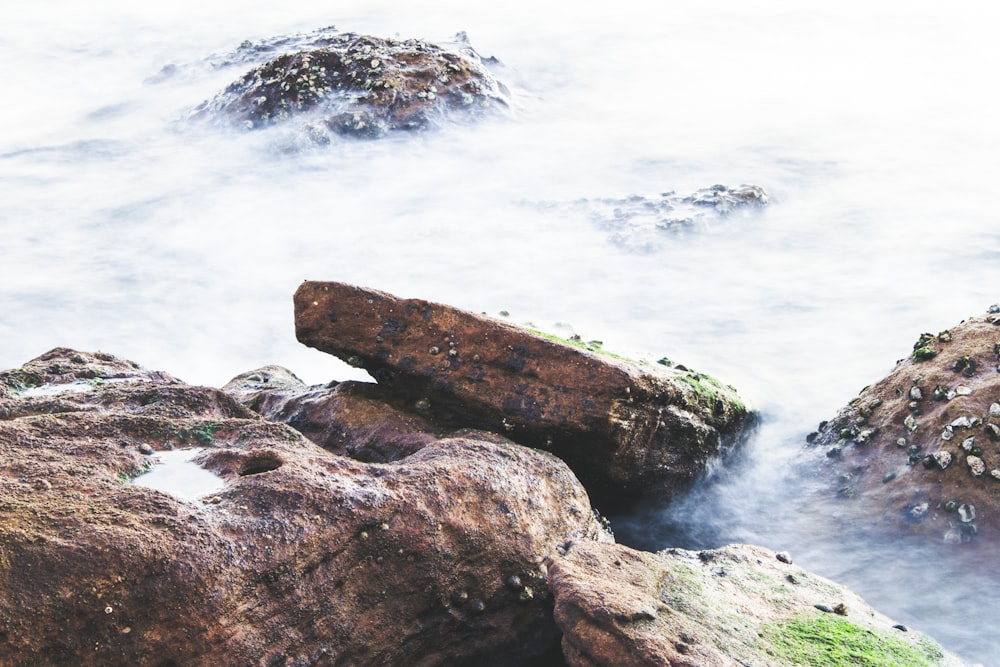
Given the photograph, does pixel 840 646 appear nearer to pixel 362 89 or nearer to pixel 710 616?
pixel 710 616

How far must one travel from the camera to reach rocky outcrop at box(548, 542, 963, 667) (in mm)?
3551

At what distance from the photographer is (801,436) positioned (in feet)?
23.0

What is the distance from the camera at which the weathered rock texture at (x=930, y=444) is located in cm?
549

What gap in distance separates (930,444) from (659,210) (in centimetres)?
598

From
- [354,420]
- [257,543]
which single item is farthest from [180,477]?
[354,420]

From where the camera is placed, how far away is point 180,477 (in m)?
3.89

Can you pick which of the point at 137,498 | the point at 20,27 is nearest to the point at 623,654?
the point at 137,498

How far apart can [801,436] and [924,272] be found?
4.10 meters

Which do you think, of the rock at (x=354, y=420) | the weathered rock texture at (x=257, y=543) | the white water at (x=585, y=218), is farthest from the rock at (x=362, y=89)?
the weathered rock texture at (x=257, y=543)

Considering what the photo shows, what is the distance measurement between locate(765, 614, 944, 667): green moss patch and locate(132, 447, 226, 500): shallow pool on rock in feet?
7.54

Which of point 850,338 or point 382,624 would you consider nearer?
point 382,624

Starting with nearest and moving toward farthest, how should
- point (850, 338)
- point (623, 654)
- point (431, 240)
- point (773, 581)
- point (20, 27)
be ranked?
point (623, 654)
point (773, 581)
point (850, 338)
point (431, 240)
point (20, 27)

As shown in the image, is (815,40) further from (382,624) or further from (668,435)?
(382,624)

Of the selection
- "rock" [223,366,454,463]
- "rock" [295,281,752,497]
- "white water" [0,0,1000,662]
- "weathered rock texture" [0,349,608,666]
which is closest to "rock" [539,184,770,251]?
"white water" [0,0,1000,662]
